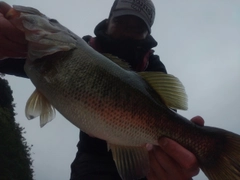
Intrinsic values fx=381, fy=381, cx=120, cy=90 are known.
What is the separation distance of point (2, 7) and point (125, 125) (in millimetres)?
1221

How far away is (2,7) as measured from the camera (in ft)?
8.96

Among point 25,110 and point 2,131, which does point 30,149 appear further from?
point 25,110

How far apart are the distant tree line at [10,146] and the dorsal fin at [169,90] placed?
25571mm

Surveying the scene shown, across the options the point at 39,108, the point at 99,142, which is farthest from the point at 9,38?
the point at 99,142

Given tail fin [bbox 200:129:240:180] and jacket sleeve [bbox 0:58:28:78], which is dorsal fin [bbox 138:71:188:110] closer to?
tail fin [bbox 200:129:240:180]

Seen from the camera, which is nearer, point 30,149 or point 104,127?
point 104,127

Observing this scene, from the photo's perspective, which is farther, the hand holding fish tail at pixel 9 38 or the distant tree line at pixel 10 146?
the distant tree line at pixel 10 146

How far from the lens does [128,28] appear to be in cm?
434

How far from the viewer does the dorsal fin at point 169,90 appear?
2762 millimetres

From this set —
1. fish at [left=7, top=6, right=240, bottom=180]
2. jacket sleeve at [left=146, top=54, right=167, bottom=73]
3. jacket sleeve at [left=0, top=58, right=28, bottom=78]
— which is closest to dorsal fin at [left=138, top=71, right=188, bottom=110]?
fish at [left=7, top=6, right=240, bottom=180]

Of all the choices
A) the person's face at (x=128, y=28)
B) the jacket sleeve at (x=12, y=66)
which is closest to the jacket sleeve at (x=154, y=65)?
the person's face at (x=128, y=28)

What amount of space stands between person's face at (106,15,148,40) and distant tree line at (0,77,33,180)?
2418cm

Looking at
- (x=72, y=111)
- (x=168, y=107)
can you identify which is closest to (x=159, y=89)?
(x=168, y=107)

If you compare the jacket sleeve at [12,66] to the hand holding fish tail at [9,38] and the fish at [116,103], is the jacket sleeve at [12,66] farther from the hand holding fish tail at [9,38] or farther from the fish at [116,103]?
the fish at [116,103]
